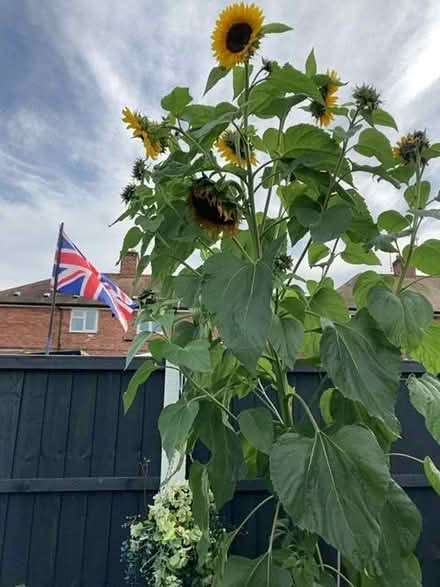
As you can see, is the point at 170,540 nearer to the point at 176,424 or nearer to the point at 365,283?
the point at 176,424

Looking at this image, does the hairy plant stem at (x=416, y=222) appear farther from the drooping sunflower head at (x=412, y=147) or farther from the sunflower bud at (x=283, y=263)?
the sunflower bud at (x=283, y=263)

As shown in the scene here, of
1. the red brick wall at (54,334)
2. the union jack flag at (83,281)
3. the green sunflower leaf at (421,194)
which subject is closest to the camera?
the green sunflower leaf at (421,194)

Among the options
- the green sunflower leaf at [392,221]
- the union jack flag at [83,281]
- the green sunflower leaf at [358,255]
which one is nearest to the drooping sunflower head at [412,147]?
the green sunflower leaf at [392,221]

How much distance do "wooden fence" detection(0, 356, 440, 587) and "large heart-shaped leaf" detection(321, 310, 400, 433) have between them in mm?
1050

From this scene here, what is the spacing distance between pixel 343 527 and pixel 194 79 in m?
1.30

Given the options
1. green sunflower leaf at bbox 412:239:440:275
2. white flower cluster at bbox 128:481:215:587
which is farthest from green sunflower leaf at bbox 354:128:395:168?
white flower cluster at bbox 128:481:215:587

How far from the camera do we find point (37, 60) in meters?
2.72

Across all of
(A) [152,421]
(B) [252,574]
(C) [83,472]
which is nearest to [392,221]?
(B) [252,574]

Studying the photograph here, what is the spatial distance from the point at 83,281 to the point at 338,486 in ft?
19.4

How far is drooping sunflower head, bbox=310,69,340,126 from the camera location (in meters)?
0.96

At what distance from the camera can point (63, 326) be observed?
13.3 metres

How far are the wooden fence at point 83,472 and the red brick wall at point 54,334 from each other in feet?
36.9

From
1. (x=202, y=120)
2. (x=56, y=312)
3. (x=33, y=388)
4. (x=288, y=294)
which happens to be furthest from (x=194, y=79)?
(x=56, y=312)

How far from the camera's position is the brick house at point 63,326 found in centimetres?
1312
